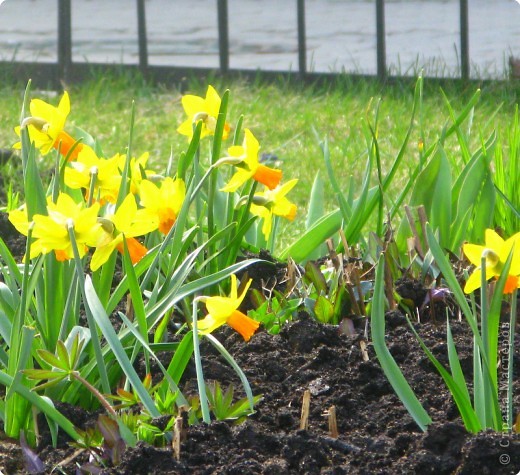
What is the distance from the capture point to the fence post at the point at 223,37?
6031 millimetres

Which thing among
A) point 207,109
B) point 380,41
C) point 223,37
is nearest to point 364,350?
point 207,109

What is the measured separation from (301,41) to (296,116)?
1155 millimetres

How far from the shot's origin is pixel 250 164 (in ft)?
5.95

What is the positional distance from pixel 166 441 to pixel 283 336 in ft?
1.66

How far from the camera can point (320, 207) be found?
2.71 m

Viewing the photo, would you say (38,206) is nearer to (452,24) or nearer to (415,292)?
(415,292)

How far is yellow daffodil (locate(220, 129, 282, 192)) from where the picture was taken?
1.80m

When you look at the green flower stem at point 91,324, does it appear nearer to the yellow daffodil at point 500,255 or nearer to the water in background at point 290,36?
the yellow daffodil at point 500,255

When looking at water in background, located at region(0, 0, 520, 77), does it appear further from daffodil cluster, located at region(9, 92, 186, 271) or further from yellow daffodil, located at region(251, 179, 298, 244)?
daffodil cluster, located at region(9, 92, 186, 271)

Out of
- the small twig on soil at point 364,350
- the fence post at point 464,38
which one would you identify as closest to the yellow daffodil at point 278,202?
the small twig on soil at point 364,350

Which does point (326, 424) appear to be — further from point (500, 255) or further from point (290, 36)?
point (290, 36)

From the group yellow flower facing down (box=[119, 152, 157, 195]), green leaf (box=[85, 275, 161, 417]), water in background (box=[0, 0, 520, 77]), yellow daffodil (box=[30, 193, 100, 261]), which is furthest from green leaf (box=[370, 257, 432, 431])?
water in background (box=[0, 0, 520, 77])

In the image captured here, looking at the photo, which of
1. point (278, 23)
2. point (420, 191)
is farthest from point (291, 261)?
point (278, 23)

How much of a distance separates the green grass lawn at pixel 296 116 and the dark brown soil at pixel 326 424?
1814 millimetres
